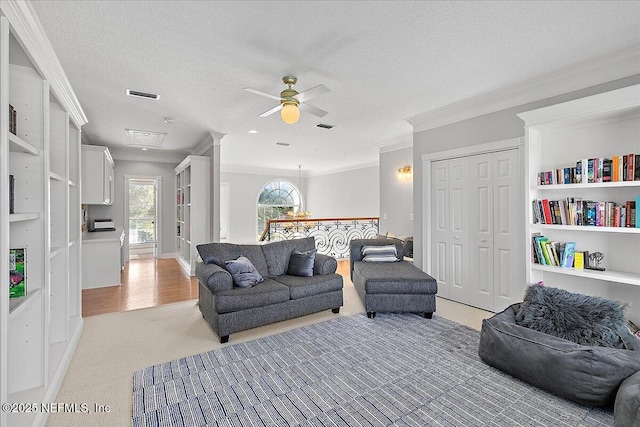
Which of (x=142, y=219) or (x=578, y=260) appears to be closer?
(x=578, y=260)

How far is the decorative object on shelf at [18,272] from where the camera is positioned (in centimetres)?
185

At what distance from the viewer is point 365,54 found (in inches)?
106

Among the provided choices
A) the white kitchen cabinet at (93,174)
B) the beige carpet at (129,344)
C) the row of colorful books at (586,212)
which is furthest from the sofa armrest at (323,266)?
the white kitchen cabinet at (93,174)

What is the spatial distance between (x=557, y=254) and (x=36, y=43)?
14.7ft

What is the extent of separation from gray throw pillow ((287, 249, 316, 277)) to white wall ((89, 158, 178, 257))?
202 inches

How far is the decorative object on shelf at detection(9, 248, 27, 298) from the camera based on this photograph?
185cm

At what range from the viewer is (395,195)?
20.4ft

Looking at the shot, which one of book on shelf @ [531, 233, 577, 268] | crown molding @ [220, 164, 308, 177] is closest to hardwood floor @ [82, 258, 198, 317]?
crown molding @ [220, 164, 308, 177]

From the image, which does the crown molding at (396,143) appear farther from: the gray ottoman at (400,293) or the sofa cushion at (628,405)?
the sofa cushion at (628,405)

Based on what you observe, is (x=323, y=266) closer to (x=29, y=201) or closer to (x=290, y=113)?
(x=290, y=113)

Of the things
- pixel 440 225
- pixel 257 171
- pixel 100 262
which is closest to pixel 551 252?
pixel 440 225

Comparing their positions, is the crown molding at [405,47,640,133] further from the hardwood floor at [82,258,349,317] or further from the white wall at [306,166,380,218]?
the white wall at [306,166,380,218]

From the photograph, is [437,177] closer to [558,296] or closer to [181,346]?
[558,296]

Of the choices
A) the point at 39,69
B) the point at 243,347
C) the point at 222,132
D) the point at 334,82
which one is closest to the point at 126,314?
the point at 243,347
